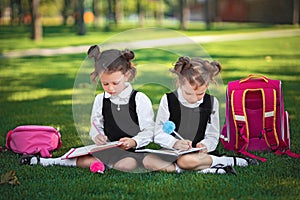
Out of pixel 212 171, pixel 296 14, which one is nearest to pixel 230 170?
pixel 212 171

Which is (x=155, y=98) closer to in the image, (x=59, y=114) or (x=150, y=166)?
(x=150, y=166)

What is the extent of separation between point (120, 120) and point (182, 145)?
555 millimetres

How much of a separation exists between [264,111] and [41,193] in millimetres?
2023

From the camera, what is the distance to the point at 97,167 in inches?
166

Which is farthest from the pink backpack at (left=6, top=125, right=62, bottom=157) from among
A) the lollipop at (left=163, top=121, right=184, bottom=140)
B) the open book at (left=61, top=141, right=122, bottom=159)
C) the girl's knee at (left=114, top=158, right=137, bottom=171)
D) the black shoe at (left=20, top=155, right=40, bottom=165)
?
the lollipop at (left=163, top=121, right=184, bottom=140)

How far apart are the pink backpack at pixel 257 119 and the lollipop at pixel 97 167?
1.18 m

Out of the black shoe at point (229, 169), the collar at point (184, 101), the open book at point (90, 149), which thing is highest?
the collar at point (184, 101)

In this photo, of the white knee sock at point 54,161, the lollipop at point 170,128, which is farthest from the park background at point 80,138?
the lollipop at point 170,128

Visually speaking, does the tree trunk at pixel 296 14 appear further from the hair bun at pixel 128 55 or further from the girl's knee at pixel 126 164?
A: the girl's knee at pixel 126 164

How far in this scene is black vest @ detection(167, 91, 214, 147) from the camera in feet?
14.3

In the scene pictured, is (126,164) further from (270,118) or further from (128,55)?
(270,118)

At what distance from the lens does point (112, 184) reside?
12.8 feet

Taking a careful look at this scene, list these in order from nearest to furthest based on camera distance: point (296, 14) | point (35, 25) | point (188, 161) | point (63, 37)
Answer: point (188, 161)
point (35, 25)
point (63, 37)
point (296, 14)

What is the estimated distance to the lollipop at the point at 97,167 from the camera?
4.20 meters
